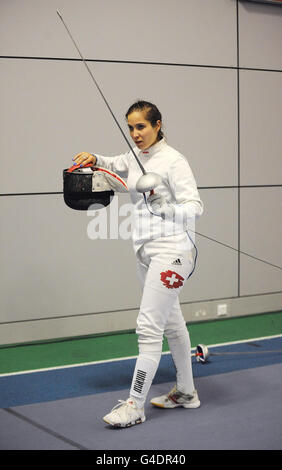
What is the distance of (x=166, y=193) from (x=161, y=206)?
18cm

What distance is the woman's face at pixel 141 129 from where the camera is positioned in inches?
115

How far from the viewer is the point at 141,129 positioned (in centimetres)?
294

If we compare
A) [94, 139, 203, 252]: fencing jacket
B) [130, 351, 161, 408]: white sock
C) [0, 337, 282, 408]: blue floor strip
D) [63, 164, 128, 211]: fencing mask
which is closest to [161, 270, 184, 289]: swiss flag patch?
[94, 139, 203, 252]: fencing jacket

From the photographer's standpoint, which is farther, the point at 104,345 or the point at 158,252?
the point at 104,345

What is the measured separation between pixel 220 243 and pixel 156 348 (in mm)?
2128

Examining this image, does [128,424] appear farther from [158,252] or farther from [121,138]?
[121,138]

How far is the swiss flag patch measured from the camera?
2.88 m

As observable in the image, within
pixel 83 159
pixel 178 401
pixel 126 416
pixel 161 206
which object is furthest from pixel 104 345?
pixel 161 206

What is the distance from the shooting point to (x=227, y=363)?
3.84 m

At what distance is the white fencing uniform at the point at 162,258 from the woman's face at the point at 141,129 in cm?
4

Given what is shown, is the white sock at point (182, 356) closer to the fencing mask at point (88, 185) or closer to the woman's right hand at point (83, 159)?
the fencing mask at point (88, 185)

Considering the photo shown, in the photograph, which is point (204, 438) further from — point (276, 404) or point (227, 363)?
point (227, 363)

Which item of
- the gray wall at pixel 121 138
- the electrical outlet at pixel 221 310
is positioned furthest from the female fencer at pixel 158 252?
the electrical outlet at pixel 221 310

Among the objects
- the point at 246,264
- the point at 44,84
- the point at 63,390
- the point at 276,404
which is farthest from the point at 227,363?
the point at 44,84
